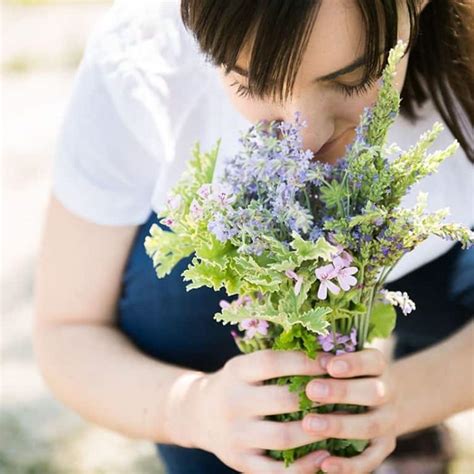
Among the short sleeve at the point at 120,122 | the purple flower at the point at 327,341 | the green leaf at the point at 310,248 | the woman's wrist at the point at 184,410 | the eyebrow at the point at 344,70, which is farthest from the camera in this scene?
the short sleeve at the point at 120,122

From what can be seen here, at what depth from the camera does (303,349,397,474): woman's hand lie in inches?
55.1

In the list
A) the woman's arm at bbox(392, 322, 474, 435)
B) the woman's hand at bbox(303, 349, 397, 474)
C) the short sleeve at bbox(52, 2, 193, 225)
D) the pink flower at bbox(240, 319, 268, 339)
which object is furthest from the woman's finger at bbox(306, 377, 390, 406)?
the short sleeve at bbox(52, 2, 193, 225)

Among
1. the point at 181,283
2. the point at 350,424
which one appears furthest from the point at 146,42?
the point at 350,424

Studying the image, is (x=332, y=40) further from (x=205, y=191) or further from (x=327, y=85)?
(x=205, y=191)

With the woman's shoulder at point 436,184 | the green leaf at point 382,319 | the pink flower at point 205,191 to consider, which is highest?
the pink flower at point 205,191

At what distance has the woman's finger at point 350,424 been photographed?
1.41m

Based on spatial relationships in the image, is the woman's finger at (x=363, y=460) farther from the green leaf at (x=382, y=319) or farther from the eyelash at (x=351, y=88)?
the eyelash at (x=351, y=88)

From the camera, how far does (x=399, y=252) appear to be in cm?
122

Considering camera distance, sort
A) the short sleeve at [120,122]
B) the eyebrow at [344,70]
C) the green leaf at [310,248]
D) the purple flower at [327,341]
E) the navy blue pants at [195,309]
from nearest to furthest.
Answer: the green leaf at [310,248], the eyebrow at [344,70], the purple flower at [327,341], the short sleeve at [120,122], the navy blue pants at [195,309]

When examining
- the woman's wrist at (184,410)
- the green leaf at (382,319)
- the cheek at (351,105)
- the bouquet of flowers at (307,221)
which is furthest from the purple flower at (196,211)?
the woman's wrist at (184,410)

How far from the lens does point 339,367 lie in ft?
4.57

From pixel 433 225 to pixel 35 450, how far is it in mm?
1749

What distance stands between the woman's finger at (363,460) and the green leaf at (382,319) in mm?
165

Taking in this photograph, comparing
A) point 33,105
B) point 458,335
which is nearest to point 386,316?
point 458,335
